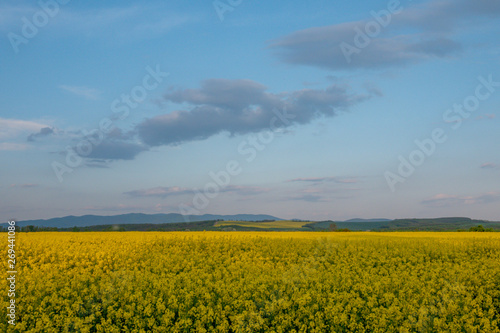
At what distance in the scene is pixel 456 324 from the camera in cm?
979

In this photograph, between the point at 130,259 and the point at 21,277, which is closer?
the point at 21,277

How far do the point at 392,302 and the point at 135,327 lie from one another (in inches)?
279

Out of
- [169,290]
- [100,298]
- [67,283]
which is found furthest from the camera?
[67,283]

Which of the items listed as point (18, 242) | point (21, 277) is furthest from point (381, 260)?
point (18, 242)

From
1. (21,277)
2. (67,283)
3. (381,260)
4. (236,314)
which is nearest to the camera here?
(236,314)

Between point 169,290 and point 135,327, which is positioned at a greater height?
point 169,290

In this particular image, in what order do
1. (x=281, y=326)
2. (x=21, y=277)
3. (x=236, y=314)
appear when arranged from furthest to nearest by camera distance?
1. (x=21, y=277)
2. (x=236, y=314)
3. (x=281, y=326)

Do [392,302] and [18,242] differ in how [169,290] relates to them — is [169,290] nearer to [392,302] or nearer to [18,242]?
[392,302]

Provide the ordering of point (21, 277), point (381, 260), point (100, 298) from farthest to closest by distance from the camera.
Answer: point (381, 260), point (21, 277), point (100, 298)

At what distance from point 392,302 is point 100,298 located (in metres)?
8.80

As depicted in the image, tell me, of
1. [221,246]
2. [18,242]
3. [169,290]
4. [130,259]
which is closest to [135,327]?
[169,290]

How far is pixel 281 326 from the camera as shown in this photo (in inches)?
381

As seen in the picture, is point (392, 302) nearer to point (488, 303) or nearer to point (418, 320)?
point (418, 320)

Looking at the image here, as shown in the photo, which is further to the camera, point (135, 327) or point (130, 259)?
point (130, 259)
